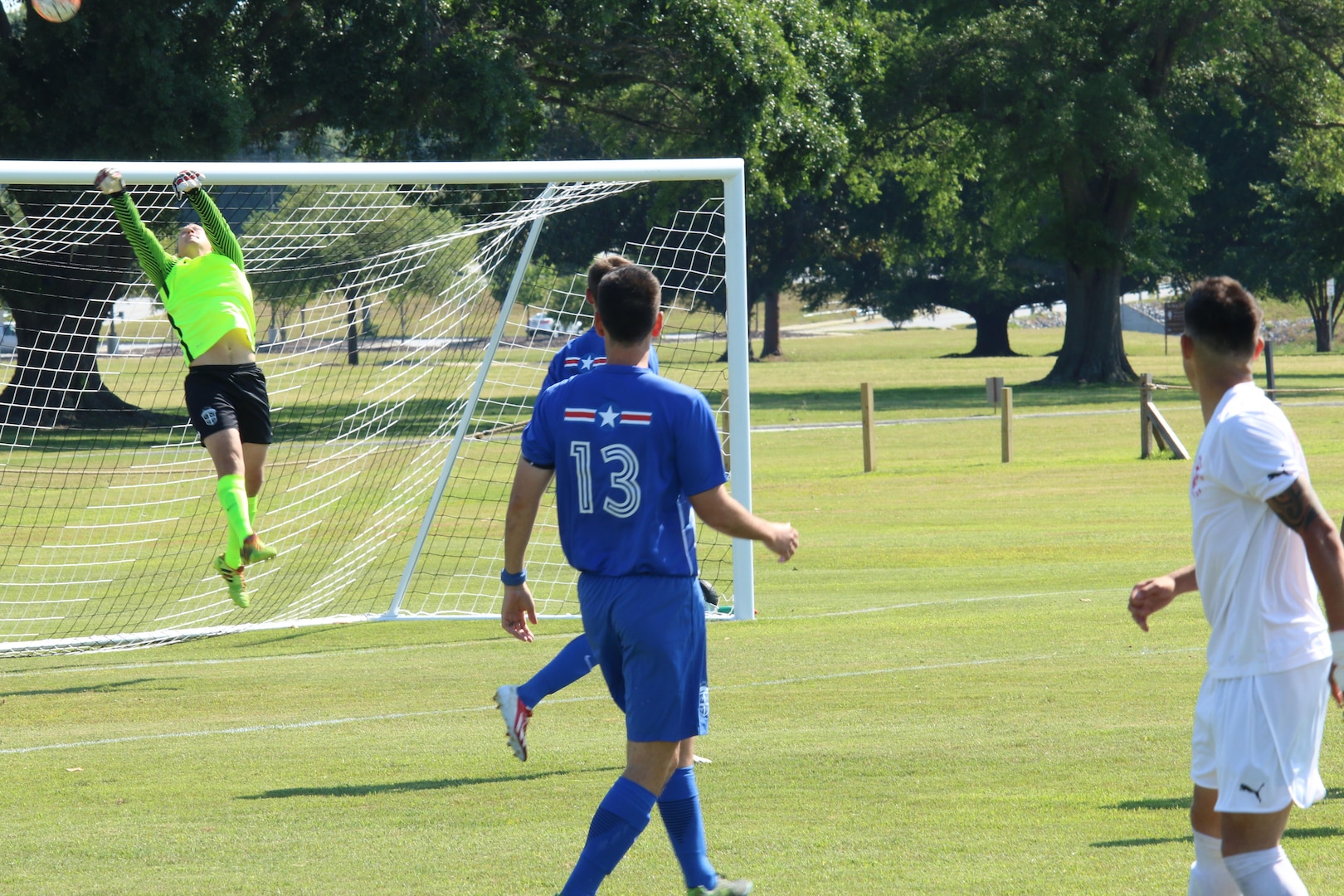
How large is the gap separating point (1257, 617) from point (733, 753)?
3.59m

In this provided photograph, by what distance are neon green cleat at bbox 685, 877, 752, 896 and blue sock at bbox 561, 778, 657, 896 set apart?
34 centimetres

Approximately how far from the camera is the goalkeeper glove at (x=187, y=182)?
834 cm

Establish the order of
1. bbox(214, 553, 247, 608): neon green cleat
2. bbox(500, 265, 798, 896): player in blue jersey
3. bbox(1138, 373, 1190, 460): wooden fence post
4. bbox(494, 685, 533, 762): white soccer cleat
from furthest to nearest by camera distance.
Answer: bbox(1138, 373, 1190, 460): wooden fence post → bbox(214, 553, 247, 608): neon green cleat → bbox(494, 685, 533, 762): white soccer cleat → bbox(500, 265, 798, 896): player in blue jersey

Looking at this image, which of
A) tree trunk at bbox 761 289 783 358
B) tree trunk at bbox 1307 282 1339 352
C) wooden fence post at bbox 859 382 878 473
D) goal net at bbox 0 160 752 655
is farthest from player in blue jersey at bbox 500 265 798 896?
tree trunk at bbox 761 289 783 358

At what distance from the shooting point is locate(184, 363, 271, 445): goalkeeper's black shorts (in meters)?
8.79

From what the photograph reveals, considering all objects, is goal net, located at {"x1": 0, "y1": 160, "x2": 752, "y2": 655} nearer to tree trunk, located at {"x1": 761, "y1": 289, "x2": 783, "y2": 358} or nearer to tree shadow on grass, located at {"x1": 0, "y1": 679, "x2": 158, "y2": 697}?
tree shadow on grass, located at {"x1": 0, "y1": 679, "x2": 158, "y2": 697}

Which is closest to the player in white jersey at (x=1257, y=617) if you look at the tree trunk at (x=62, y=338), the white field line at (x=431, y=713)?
the white field line at (x=431, y=713)

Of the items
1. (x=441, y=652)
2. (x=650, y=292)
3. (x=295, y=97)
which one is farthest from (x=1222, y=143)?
(x=650, y=292)

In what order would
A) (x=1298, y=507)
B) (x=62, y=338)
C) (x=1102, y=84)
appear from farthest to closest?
(x=1102, y=84) < (x=62, y=338) < (x=1298, y=507)

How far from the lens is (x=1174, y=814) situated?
18.6 ft

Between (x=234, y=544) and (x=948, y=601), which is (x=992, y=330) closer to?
(x=948, y=601)

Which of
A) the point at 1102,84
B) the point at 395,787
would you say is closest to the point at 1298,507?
the point at 395,787

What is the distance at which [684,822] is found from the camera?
Result: 4.69 m

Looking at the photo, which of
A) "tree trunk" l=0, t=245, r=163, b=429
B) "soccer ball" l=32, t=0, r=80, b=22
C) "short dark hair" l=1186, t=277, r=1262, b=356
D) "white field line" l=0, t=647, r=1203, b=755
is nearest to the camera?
"short dark hair" l=1186, t=277, r=1262, b=356
